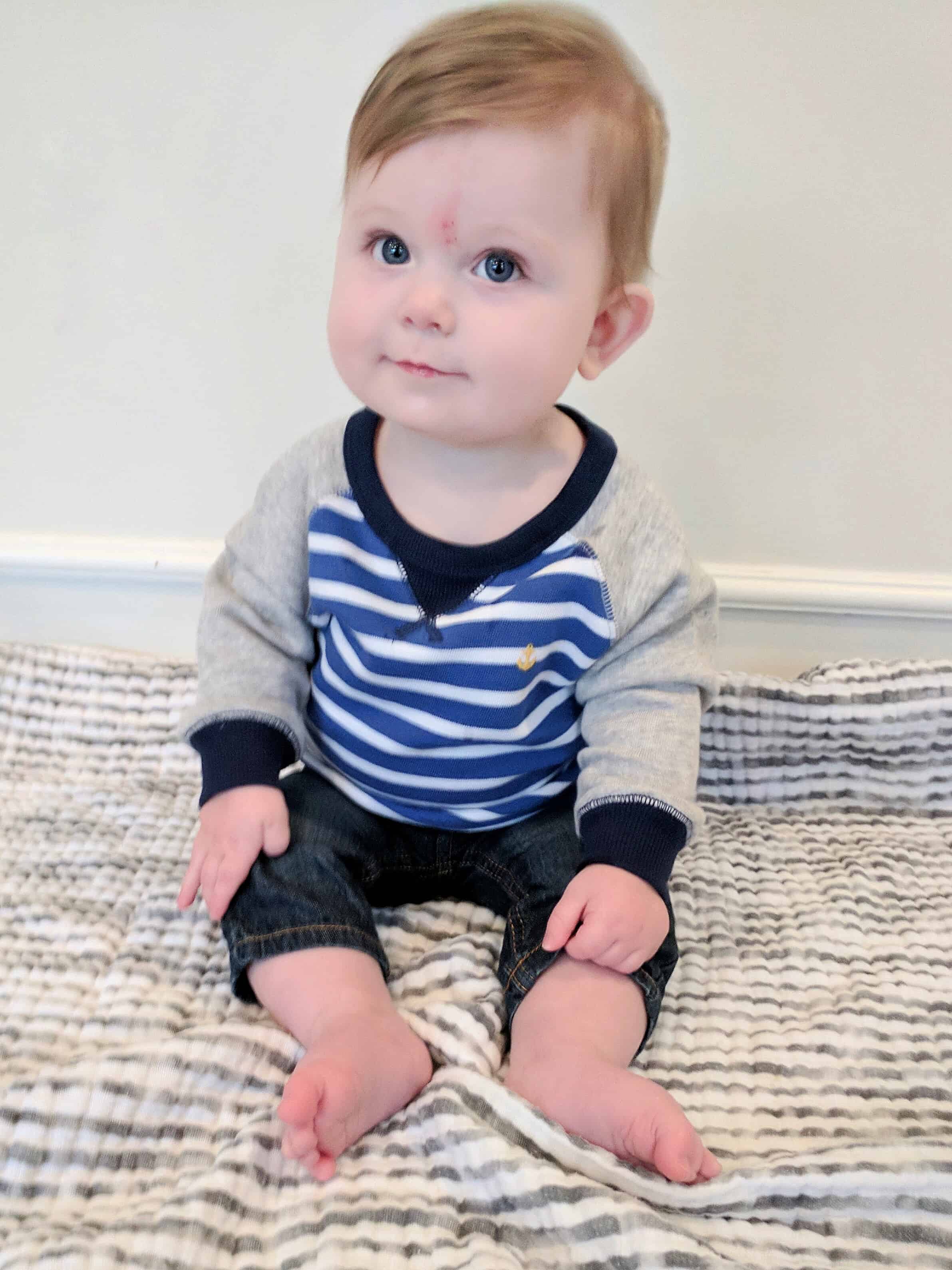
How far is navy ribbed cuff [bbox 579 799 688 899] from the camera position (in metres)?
0.71

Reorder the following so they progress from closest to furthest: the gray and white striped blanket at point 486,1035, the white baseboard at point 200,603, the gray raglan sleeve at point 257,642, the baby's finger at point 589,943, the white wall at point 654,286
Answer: the gray and white striped blanket at point 486,1035 → the baby's finger at point 589,943 → the gray raglan sleeve at point 257,642 → the white wall at point 654,286 → the white baseboard at point 200,603

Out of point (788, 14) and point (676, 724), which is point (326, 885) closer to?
point (676, 724)

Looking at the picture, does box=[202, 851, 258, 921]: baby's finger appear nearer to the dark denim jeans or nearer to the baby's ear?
the dark denim jeans

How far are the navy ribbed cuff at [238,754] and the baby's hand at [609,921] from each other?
0.25 meters

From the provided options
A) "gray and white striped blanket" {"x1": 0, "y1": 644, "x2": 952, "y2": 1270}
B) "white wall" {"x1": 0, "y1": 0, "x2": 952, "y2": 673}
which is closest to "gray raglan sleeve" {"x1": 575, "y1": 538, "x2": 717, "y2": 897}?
"gray and white striped blanket" {"x1": 0, "y1": 644, "x2": 952, "y2": 1270}

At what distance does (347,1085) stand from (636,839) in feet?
0.85

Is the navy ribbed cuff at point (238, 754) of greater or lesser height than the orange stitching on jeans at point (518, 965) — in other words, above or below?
above

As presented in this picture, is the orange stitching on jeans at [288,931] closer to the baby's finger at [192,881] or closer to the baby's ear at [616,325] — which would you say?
the baby's finger at [192,881]

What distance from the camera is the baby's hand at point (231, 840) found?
2.39ft

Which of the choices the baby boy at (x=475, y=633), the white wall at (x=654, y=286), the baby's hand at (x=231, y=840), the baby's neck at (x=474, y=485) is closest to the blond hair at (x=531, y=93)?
the baby boy at (x=475, y=633)

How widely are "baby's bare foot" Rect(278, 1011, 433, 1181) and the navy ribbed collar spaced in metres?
0.31

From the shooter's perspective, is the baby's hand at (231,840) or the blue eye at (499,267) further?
the baby's hand at (231,840)

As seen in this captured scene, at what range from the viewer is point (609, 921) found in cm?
67

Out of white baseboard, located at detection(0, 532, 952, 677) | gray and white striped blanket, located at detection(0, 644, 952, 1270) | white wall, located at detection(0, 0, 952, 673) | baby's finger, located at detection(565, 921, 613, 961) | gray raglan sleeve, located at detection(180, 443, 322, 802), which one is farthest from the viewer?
white baseboard, located at detection(0, 532, 952, 677)
